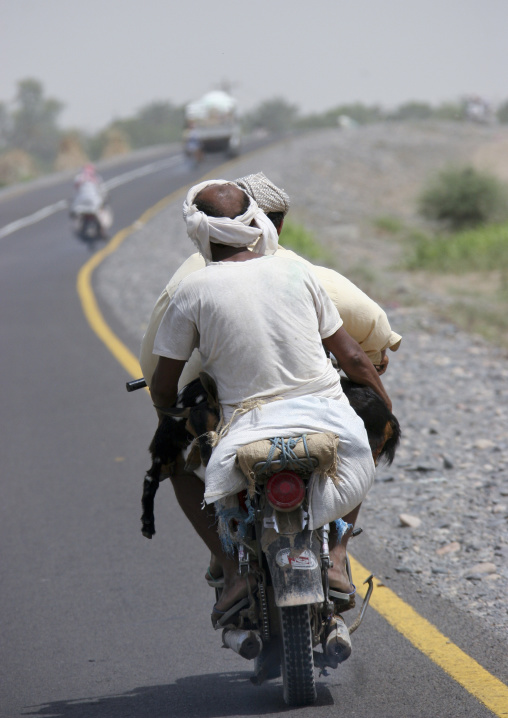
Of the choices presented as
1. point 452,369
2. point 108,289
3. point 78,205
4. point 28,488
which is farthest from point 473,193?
point 28,488

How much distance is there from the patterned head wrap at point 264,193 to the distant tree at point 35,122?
98930 mm

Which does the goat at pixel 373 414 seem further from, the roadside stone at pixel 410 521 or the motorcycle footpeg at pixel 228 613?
the roadside stone at pixel 410 521

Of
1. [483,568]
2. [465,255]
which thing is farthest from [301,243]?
[483,568]

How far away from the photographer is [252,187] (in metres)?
3.65

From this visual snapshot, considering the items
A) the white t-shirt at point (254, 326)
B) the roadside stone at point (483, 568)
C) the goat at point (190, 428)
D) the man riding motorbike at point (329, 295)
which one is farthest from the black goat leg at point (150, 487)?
the roadside stone at point (483, 568)

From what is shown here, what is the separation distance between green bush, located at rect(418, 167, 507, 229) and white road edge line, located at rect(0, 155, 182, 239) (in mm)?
11205

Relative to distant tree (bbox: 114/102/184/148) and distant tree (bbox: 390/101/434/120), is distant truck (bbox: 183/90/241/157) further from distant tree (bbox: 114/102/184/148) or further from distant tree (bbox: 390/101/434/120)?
distant tree (bbox: 114/102/184/148)

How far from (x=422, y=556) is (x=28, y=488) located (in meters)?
2.82

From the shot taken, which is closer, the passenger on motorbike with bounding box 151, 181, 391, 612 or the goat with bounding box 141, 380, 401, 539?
the passenger on motorbike with bounding box 151, 181, 391, 612

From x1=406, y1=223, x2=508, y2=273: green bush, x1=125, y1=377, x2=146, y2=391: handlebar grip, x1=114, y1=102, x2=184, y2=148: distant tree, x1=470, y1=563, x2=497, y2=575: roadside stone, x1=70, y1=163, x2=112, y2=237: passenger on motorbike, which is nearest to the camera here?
x1=125, y1=377, x2=146, y2=391: handlebar grip

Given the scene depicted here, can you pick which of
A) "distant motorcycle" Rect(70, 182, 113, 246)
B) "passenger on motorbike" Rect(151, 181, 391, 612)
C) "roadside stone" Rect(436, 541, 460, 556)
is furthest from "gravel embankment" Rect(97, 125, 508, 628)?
"passenger on motorbike" Rect(151, 181, 391, 612)

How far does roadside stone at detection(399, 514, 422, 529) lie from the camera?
17.7 ft

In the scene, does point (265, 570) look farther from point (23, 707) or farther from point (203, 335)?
point (23, 707)

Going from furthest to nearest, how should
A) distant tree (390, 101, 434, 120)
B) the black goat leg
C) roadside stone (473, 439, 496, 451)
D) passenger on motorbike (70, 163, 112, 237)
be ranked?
1. distant tree (390, 101, 434, 120)
2. passenger on motorbike (70, 163, 112, 237)
3. roadside stone (473, 439, 496, 451)
4. the black goat leg
